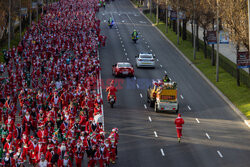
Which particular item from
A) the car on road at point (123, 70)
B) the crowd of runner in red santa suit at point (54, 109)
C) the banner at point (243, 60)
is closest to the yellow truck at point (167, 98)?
the crowd of runner in red santa suit at point (54, 109)

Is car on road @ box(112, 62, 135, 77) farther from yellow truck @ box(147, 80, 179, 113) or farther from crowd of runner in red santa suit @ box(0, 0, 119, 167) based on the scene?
yellow truck @ box(147, 80, 179, 113)

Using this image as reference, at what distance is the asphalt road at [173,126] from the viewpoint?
2964cm

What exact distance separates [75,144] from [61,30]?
4438cm

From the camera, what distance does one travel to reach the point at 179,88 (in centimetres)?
4822

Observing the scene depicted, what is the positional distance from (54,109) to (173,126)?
7.19 metres

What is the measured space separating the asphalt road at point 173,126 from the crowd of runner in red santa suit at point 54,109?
1976mm

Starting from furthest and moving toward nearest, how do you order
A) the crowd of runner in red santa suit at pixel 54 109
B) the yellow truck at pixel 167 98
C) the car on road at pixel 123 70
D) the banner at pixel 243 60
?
the car on road at pixel 123 70
the banner at pixel 243 60
the yellow truck at pixel 167 98
the crowd of runner in red santa suit at pixel 54 109

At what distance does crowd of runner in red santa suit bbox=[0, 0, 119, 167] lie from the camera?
26.7m

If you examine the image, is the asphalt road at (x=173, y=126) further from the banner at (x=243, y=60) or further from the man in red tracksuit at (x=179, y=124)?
the banner at (x=243, y=60)

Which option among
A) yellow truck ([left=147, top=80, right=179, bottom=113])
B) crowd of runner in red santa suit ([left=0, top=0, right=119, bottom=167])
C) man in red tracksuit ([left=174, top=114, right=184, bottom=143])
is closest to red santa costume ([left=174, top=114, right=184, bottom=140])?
man in red tracksuit ([left=174, top=114, right=184, bottom=143])

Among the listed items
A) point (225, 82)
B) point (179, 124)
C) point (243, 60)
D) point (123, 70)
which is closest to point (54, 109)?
point (179, 124)

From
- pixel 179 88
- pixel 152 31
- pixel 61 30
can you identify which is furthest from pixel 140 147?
pixel 152 31

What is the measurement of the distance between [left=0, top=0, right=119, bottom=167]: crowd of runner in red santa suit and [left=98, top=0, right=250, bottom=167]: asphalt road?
1.98 meters

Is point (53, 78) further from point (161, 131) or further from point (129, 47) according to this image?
point (129, 47)
